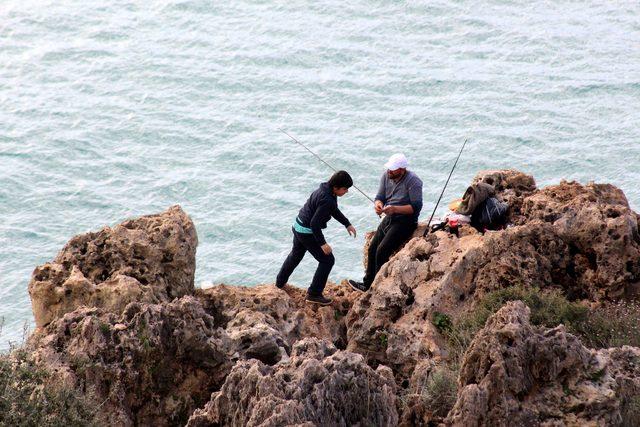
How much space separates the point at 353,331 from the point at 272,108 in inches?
1096

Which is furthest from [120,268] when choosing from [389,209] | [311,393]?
[311,393]

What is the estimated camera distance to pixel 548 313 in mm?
12938

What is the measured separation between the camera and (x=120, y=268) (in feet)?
46.2

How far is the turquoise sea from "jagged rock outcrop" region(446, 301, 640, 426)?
60.7 ft

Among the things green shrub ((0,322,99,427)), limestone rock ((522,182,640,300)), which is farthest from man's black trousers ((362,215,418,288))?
green shrub ((0,322,99,427))

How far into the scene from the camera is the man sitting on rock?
597 inches

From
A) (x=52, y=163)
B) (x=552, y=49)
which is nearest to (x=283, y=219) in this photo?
(x=52, y=163)

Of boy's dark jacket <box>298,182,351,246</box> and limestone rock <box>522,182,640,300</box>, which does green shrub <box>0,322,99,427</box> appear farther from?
limestone rock <box>522,182,640,300</box>

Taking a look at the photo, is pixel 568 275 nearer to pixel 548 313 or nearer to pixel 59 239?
pixel 548 313

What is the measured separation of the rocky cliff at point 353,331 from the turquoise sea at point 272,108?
13.5 metres

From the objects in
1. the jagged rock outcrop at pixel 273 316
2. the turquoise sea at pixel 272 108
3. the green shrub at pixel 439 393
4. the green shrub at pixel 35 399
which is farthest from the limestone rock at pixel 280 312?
the turquoise sea at pixel 272 108

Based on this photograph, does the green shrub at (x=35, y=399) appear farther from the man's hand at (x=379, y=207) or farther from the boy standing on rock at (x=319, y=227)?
the man's hand at (x=379, y=207)

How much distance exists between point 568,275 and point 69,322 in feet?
20.4

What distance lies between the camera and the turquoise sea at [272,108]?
33.9 metres
